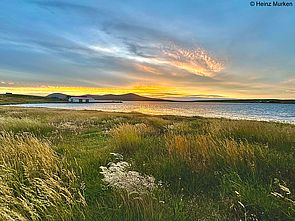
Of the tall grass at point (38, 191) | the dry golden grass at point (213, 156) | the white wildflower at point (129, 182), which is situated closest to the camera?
the tall grass at point (38, 191)

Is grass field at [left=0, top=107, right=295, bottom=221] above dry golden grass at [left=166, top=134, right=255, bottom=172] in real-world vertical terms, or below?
below

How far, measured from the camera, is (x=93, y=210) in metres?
4.01

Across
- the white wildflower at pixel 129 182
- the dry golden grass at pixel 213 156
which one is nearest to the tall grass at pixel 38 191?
the white wildflower at pixel 129 182

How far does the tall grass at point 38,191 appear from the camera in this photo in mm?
3764

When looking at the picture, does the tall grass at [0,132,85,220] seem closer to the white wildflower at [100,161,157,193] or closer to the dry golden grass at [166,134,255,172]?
the white wildflower at [100,161,157,193]

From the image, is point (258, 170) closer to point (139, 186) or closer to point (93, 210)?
point (139, 186)

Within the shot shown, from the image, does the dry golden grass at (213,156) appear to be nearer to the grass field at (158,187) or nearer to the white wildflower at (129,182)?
the grass field at (158,187)

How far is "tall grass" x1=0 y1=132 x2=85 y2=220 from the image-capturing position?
148 inches

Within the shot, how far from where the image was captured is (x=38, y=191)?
154 inches

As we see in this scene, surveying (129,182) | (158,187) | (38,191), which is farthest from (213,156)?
(38,191)

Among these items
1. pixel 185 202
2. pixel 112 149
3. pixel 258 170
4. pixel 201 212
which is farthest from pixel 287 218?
pixel 112 149

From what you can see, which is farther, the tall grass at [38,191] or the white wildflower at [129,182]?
the white wildflower at [129,182]

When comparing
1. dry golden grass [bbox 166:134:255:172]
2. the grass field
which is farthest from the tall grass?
dry golden grass [bbox 166:134:255:172]

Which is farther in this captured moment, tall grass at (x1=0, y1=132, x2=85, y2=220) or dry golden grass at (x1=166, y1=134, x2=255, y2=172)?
dry golden grass at (x1=166, y1=134, x2=255, y2=172)
